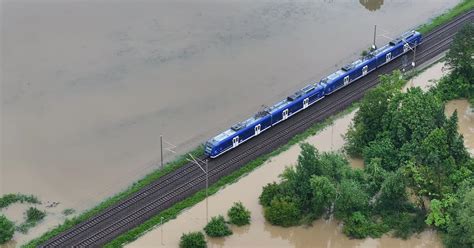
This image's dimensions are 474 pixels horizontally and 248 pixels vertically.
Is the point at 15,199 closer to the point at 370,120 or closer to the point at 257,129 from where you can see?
the point at 257,129

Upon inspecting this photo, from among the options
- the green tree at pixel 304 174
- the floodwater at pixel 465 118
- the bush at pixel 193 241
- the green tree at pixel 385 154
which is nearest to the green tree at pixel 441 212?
the green tree at pixel 385 154

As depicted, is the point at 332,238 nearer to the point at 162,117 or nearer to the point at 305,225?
the point at 305,225

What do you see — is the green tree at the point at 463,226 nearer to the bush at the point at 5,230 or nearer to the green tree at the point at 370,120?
the green tree at the point at 370,120

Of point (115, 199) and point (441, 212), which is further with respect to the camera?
point (115, 199)

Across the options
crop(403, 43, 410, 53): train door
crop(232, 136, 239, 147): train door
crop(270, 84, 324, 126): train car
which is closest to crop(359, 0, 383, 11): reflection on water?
crop(403, 43, 410, 53): train door

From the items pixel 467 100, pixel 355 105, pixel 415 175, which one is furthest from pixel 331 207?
pixel 467 100

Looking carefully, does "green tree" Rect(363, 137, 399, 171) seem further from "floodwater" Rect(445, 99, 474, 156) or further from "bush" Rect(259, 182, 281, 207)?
"floodwater" Rect(445, 99, 474, 156)

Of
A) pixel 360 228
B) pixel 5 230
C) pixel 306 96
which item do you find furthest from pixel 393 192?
pixel 5 230
